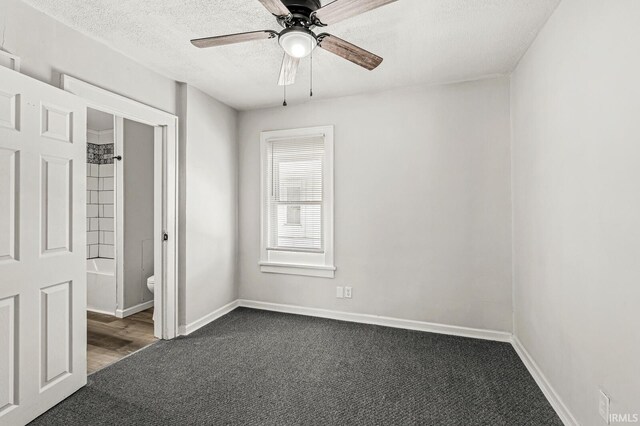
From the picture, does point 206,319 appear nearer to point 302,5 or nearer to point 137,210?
point 137,210

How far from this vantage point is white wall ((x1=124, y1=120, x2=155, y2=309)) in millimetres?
3818

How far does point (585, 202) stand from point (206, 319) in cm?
351

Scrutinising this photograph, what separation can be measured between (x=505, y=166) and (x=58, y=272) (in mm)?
3755

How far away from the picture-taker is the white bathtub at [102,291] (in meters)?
3.77

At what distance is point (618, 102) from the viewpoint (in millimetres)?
1399

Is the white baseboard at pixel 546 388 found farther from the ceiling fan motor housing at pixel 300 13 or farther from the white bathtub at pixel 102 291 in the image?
the white bathtub at pixel 102 291

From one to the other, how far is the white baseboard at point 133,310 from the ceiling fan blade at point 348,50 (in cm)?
372

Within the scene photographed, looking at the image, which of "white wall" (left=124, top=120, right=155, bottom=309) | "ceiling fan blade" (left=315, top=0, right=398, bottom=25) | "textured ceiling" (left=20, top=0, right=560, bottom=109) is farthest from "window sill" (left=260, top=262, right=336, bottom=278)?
"ceiling fan blade" (left=315, top=0, right=398, bottom=25)

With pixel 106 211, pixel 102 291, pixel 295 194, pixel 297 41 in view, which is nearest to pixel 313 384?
pixel 295 194

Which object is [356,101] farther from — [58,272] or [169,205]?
[58,272]

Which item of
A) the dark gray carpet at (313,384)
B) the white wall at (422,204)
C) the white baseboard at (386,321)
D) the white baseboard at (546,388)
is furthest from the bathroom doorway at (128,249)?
the white baseboard at (546,388)

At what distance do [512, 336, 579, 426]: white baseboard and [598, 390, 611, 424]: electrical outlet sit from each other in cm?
32

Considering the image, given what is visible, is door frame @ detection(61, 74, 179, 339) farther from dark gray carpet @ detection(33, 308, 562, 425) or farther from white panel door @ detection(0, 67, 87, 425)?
white panel door @ detection(0, 67, 87, 425)

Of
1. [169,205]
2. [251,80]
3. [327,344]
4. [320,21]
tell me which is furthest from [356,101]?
[327,344]
